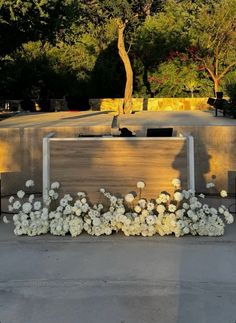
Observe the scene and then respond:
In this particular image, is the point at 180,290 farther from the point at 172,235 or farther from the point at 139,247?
the point at 172,235

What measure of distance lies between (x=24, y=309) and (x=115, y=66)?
24.6m

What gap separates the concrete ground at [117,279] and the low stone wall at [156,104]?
63.1ft

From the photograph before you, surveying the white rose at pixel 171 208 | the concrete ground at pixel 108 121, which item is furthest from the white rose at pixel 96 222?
the concrete ground at pixel 108 121

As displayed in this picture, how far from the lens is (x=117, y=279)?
524 cm

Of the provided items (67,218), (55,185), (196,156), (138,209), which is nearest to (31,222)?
(67,218)

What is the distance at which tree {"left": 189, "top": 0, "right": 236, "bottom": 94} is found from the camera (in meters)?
26.1

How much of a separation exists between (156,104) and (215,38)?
14.7 feet

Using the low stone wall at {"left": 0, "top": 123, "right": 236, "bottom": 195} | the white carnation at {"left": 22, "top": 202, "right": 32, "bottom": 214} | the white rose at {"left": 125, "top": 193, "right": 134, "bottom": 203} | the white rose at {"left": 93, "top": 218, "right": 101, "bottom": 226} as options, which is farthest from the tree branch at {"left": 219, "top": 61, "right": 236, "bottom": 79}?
the white carnation at {"left": 22, "top": 202, "right": 32, "bottom": 214}

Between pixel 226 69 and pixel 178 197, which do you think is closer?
pixel 178 197

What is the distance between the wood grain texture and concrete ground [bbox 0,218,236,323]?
88 centimetres

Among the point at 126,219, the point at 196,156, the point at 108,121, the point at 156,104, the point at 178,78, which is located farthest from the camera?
the point at 178,78

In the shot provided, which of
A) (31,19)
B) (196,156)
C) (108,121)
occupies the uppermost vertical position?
(31,19)

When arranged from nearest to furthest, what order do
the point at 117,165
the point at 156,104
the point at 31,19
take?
the point at 117,165, the point at 31,19, the point at 156,104

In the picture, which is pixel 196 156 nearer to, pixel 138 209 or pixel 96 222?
pixel 138 209
